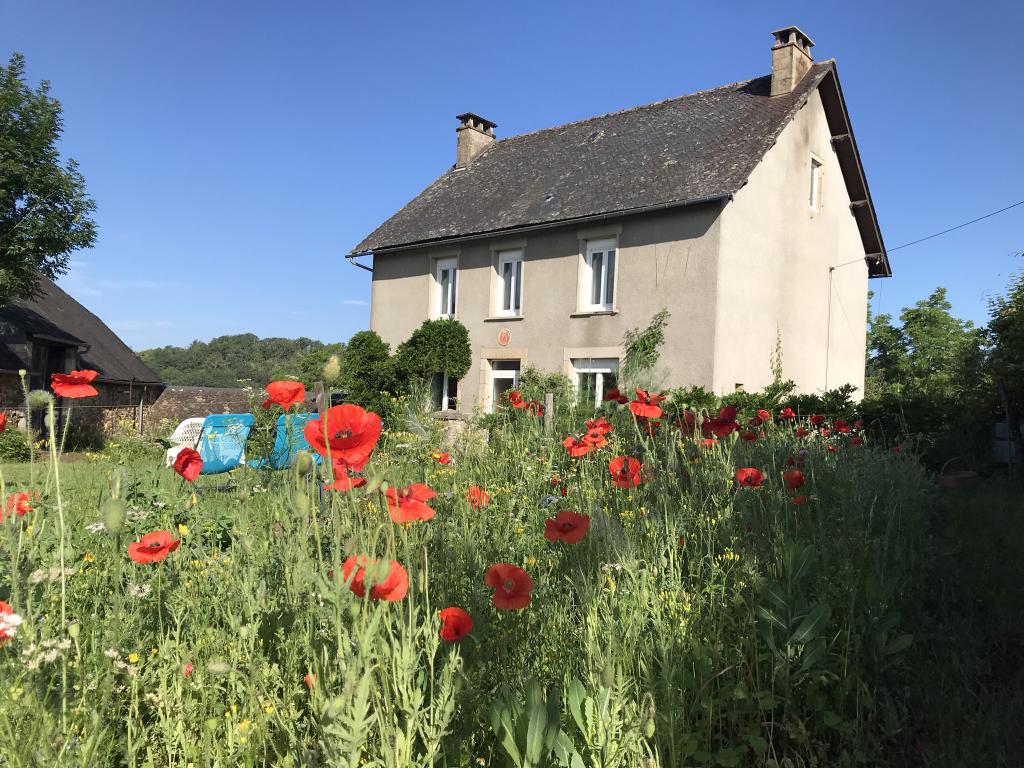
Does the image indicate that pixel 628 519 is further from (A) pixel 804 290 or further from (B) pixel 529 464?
(A) pixel 804 290

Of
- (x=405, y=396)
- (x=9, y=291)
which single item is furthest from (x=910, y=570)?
(x=9, y=291)

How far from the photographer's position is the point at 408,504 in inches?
57.0

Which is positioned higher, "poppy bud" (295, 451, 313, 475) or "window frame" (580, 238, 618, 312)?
"window frame" (580, 238, 618, 312)

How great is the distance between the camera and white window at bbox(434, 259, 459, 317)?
16547 millimetres

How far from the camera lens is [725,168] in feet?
40.4

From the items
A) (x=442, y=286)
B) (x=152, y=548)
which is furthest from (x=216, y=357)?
(x=152, y=548)

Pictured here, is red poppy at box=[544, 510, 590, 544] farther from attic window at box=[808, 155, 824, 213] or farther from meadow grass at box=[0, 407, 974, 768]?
attic window at box=[808, 155, 824, 213]

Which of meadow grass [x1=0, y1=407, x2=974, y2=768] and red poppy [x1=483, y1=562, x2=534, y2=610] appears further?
red poppy [x1=483, y1=562, x2=534, y2=610]

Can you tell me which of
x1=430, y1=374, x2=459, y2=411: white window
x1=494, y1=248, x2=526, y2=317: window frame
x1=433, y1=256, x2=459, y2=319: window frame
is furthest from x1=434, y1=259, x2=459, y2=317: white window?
x1=430, y1=374, x2=459, y2=411: white window

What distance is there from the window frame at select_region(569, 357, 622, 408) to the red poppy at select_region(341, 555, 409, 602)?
1182 cm

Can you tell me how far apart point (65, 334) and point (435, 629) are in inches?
990

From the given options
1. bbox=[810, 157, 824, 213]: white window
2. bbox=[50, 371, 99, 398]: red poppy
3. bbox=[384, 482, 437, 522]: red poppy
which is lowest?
bbox=[384, 482, 437, 522]: red poppy

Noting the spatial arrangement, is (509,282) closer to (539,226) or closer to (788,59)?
(539,226)

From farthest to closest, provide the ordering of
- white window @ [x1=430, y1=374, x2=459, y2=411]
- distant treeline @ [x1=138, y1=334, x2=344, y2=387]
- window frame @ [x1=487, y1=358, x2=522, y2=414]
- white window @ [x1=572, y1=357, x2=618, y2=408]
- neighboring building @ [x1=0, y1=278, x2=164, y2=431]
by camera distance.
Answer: distant treeline @ [x1=138, y1=334, x2=344, y2=387]
neighboring building @ [x1=0, y1=278, x2=164, y2=431]
white window @ [x1=430, y1=374, x2=459, y2=411]
window frame @ [x1=487, y1=358, x2=522, y2=414]
white window @ [x1=572, y1=357, x2=618, y2=408]
